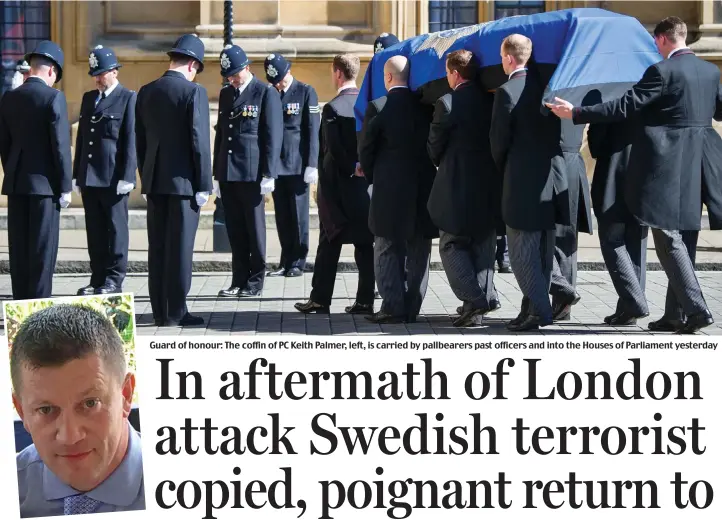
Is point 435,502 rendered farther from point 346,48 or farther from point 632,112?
point 346,48

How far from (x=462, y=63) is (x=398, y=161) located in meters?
0.83

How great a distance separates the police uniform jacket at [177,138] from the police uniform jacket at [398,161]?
107cm

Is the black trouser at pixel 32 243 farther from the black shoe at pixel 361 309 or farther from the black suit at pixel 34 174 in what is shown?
the black shoe at pixel 361 309

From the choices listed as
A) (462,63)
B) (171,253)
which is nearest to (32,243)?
(171,253)

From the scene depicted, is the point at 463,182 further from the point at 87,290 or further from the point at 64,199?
the point at 87,290

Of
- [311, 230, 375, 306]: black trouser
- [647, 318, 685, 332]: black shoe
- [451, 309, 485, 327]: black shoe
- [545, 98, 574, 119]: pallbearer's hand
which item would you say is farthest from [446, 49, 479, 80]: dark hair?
[647, 318, 685, 332]: black shoe

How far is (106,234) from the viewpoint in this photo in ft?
40.4

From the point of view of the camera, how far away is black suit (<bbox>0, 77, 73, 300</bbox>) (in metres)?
10.1

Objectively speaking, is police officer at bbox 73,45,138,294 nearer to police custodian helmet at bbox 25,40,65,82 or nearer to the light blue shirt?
police custodian helmet at bbox 25,40,65,82

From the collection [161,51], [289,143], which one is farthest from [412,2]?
[289,143]

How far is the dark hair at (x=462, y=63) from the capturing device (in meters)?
9.45

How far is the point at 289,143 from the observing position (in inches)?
547

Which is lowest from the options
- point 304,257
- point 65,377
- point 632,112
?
point 304,257

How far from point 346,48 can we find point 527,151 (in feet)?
32.7
